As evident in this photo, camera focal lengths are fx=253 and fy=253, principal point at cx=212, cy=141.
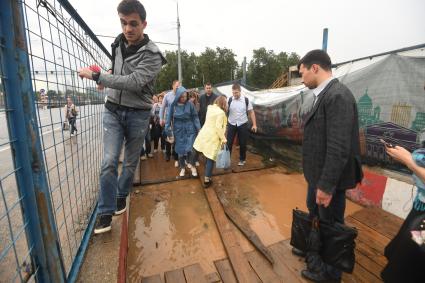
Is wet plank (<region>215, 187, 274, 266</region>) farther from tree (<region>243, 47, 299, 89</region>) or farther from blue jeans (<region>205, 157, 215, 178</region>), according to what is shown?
tree (<region>243, 47, 299, 89</region>)

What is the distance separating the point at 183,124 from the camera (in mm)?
4898

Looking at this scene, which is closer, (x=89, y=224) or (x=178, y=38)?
(x=89, y=224)

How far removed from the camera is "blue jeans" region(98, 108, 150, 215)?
7.38 feet

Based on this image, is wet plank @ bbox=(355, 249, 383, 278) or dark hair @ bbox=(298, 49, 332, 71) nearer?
dark hair @ bbox=(298, 49, 332, 71)

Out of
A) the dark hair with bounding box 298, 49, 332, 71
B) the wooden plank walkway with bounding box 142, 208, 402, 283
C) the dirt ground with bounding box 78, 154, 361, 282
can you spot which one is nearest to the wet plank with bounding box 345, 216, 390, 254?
the wooden plank walkway with bounding box 142, 208, 402, 283

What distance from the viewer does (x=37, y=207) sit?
139cm

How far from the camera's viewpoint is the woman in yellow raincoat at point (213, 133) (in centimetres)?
440

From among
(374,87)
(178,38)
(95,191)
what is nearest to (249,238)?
(95,191)

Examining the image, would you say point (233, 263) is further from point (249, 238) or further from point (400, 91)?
point (400, 91)

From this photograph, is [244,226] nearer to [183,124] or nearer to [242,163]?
[183,124]

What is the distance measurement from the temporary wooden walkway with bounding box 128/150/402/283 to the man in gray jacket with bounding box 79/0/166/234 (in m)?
0.92

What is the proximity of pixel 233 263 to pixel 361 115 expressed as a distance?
2.79m

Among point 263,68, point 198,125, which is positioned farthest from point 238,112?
point 263,68

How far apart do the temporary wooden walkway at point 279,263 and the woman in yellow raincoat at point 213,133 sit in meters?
1.50
